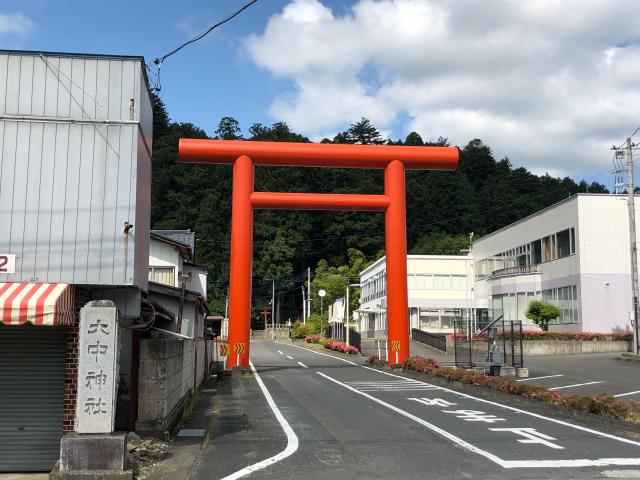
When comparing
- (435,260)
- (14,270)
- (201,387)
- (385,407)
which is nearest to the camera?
(14,270)

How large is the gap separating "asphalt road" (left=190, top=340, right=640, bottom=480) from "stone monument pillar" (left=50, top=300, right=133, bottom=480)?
103 centimetres

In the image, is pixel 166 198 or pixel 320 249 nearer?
pixel 166 198

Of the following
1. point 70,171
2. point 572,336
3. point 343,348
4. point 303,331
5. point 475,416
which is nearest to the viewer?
point 70,171

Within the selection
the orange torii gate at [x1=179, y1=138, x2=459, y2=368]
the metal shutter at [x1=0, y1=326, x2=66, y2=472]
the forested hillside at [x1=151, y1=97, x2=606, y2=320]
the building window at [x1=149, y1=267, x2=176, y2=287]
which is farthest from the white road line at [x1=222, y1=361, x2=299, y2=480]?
the forested hillside at [x1=151, y1=97, x2=606, y2=320]

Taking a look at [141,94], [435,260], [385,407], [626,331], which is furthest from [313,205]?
[435,260]

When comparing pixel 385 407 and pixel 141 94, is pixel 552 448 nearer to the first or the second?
pixel 385 407

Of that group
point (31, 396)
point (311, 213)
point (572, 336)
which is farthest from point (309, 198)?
point (311, 213)

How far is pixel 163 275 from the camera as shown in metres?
27.4

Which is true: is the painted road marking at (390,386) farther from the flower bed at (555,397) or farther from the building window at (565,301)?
the building window at (565,301)

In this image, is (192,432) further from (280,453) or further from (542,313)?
(542,313)

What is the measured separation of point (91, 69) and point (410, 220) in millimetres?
84323

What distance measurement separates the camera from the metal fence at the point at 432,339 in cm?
3538

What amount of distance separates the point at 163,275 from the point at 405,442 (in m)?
19.9

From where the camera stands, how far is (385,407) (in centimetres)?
1376
